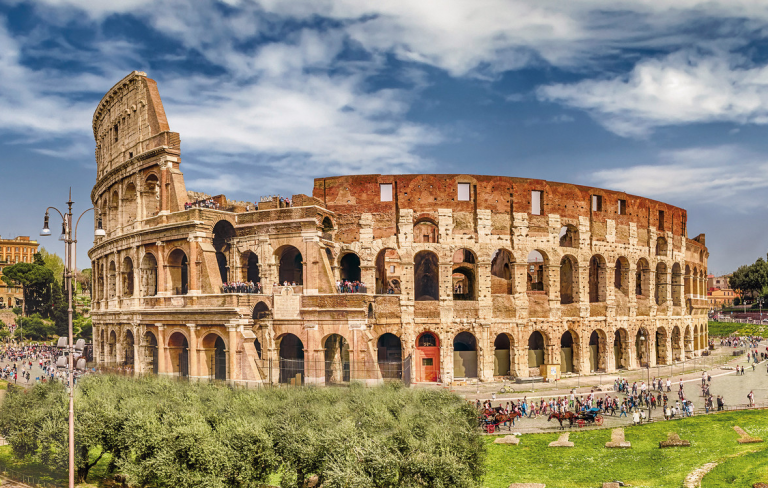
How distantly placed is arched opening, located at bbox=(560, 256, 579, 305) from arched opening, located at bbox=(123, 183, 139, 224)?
3072cm

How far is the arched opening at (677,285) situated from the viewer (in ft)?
167

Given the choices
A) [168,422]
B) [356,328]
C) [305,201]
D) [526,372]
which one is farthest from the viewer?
[526,372]

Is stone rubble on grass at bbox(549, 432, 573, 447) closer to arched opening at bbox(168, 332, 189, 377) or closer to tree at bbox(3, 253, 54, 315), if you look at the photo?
arched opening at bbox(168, 332, 189, 377)

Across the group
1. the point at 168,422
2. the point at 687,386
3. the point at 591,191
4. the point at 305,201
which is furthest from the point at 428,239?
the point at 168,422

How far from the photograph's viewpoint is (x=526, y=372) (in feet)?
127

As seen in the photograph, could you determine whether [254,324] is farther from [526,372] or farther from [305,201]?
[526,372]

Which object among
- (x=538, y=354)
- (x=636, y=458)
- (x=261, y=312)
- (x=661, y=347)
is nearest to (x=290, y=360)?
(x=261, y=312)

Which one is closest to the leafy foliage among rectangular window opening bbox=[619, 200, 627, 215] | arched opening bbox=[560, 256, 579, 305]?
arched opening bbox=[560, 256, 579, 305]

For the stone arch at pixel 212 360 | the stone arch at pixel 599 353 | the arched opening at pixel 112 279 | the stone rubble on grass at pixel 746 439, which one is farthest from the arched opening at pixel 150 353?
the stone rubble on grass at pixel 746 439

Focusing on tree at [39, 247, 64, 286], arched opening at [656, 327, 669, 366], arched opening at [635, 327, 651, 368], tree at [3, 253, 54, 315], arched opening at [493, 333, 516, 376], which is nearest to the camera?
arched opening at [493, 333, 516, 376]

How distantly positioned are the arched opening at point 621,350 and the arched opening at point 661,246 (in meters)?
8.65

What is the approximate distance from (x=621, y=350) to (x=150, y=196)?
35.9 m

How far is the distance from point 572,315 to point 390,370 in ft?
48.5

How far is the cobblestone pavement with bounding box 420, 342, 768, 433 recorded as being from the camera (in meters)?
28.7
